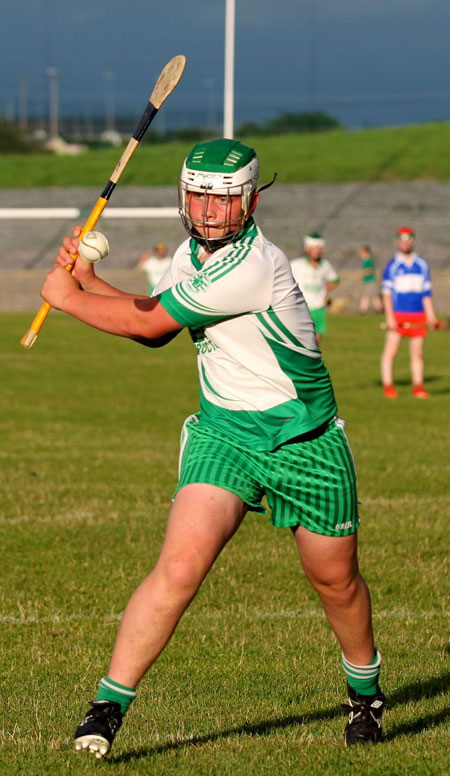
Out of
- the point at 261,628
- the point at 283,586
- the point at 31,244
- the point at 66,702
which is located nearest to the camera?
the point at 66,702

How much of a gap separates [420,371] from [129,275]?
Result: 898 inches

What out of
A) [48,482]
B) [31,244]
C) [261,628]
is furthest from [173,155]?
[261,628]

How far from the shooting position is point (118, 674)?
3.94 m

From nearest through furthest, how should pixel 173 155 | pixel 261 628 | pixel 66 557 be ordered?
pixel 261 628 < pixel 66 557 < pixel 173 155

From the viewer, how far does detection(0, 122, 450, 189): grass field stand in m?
52.9

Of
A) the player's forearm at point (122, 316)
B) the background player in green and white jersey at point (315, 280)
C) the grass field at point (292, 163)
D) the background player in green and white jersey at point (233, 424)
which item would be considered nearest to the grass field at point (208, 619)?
the background player in green and white jersey at point (233, 424)

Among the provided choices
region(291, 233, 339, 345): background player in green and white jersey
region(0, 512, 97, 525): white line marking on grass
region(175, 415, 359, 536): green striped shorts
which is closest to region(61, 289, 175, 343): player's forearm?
region(175, 415, 359, 536): green striped shorts

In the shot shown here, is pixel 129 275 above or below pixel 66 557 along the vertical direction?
below

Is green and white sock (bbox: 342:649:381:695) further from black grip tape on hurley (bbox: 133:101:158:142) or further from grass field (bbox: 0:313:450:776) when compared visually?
black grip tape on hurley (bbox: 133:101:158:142)

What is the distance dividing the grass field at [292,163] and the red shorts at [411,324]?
35459 millimetres

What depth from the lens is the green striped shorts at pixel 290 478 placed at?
4.11 meters

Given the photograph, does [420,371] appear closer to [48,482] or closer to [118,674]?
[48,482]

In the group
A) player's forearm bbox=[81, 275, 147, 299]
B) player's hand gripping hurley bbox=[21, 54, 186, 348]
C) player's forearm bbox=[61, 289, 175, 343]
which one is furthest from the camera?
player's hand gripping hurley bbox=[21, 54, 186, 348]

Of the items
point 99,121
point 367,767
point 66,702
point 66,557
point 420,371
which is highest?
point 367,767
